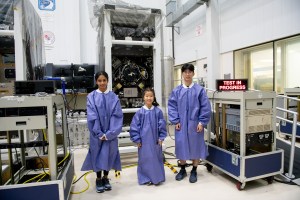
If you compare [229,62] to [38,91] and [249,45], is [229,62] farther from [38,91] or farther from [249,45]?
[38,91]

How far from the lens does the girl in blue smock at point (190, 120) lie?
232cm

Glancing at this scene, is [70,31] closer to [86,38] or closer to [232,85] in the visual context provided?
[86,38]

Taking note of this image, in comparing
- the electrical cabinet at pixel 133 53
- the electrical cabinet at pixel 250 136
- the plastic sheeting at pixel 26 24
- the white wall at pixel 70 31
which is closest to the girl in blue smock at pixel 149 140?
the electrical cabinet at pixel 133 53

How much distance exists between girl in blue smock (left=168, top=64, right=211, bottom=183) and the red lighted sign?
0.85 feet

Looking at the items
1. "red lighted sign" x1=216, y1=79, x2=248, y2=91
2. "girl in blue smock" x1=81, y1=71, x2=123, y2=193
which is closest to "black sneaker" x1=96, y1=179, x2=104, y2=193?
"girl in blue smock" x1=81, y1=71, x2=123, y2=193

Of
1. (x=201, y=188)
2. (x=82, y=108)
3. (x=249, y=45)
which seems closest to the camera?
(x=201, y=188)

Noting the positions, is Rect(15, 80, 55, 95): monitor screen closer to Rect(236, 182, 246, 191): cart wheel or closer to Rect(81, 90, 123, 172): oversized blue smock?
Rect(81, 90, 123, 172): oversized blue smock

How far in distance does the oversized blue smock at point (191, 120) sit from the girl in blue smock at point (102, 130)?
0.67 metres

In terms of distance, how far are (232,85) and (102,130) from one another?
148cm

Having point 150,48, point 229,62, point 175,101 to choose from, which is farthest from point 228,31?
point 175,101

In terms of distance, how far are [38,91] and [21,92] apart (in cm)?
13

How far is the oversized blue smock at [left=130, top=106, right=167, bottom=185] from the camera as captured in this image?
2279mm

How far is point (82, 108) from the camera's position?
4.47m

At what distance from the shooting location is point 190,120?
2.33 metres
